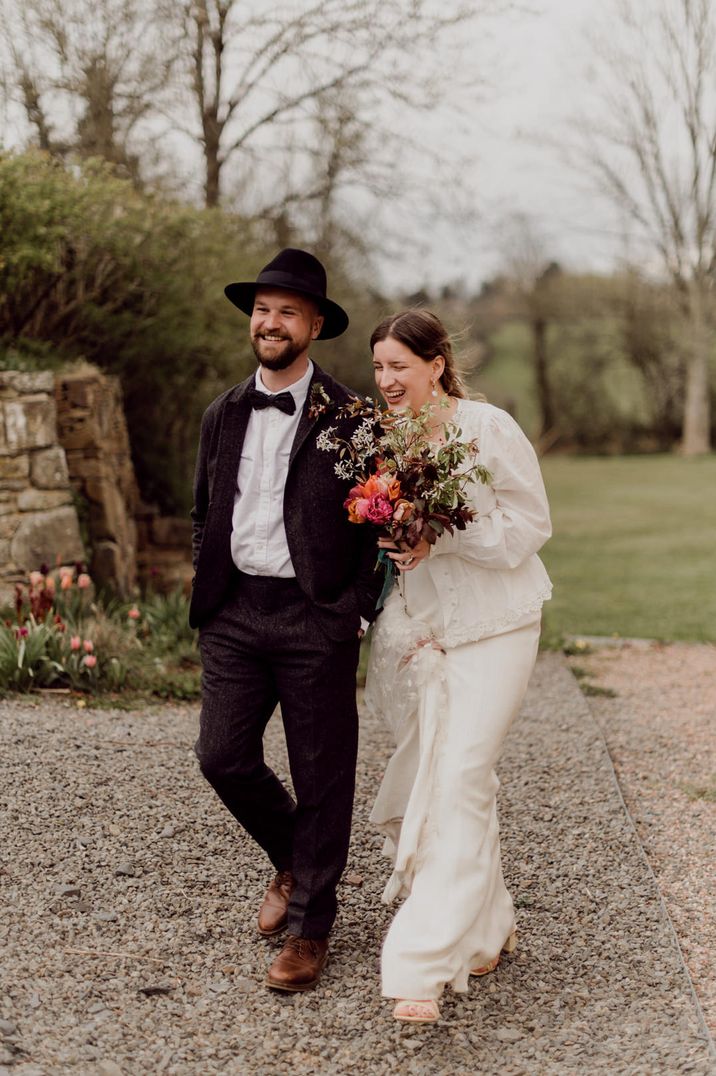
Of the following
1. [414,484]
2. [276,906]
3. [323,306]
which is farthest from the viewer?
[276,906]

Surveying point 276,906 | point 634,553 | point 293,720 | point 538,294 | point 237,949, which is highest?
point 538,294

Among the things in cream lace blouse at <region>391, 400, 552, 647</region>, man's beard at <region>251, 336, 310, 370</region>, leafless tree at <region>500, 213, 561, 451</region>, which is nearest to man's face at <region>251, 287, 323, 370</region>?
man's beard at <region>251, 336, 310, 370</region>

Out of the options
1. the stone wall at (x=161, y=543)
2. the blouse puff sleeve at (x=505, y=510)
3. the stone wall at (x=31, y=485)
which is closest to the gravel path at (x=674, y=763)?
the blouse puff sleeve at (x=505, y=510)

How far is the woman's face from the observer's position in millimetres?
3541

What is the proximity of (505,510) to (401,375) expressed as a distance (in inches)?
21.2

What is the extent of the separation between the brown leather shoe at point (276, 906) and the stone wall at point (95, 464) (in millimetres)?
4852

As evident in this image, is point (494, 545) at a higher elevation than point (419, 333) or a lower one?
lower

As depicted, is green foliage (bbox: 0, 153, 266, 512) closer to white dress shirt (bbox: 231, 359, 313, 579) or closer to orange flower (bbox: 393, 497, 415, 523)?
white dress shirt (bbox: 231, 359, 313, 579)

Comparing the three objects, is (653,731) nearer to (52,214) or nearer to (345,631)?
(345,631)

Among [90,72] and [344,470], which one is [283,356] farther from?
[90,72]

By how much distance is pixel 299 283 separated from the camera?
3.58 m

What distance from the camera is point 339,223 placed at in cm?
1562

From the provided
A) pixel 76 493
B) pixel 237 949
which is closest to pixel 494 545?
pixel 237 949

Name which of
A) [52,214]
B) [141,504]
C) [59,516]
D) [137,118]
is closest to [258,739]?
[59,516]
